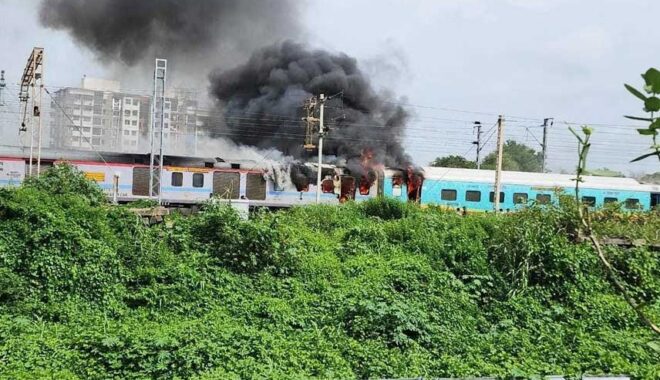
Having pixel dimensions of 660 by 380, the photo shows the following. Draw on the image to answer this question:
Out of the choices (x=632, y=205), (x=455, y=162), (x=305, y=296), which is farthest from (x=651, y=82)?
(x=455, y=162)

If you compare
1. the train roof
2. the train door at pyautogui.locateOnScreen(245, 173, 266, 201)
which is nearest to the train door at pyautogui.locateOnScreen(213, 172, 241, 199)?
the train door at pyautogui.locateOnScreen(245, 173, 266, 201)

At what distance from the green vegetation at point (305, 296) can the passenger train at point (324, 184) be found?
42.2ft

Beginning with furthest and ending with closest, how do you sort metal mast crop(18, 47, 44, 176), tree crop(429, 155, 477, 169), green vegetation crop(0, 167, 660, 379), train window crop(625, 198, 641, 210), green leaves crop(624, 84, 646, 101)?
tree crop(429, 155, 477, 169) < metal mast crop(18, 47, 44, 176) < train window crop(625, 198, 641, 210) < green vegetation crop(0, 167, 660, 379) < green leaves crop(624, 84, 646, 101)

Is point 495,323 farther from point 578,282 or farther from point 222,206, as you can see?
point 222,206

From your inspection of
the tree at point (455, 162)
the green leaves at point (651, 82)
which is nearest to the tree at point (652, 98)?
the green leaves at point (651, 82)

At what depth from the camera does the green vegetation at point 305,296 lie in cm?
605

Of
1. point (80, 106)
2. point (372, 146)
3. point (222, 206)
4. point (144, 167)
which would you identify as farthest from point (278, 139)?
point (80, 106)

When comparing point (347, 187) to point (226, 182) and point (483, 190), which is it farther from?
point (483, 190)

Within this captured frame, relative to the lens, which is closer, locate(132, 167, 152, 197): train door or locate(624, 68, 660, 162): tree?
locate(624, 68, 660, 162): tree

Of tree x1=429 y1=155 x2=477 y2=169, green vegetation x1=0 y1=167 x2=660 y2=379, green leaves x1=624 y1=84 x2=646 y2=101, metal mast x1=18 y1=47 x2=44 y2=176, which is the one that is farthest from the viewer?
tree x1=429 y1=155 x2=477 y2=169

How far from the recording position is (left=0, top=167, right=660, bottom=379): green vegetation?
6.05 m

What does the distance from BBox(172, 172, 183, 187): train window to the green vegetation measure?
12.8 m

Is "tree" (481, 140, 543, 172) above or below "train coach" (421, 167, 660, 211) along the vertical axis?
above

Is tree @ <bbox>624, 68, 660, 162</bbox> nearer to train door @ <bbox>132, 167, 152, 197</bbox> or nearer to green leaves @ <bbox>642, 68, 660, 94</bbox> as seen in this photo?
green leaves @ <bbox>642, 68, 660, 94</bbox>
